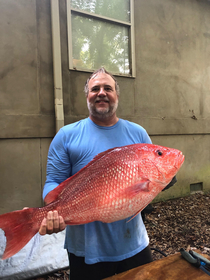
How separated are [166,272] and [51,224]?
0.78 meters

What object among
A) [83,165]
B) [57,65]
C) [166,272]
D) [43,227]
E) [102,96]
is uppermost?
[57,65]

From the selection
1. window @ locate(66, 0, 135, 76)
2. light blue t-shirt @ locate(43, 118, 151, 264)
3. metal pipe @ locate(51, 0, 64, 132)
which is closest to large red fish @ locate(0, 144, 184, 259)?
light blue t-shirt @ locate(43, 118, 151, 264)

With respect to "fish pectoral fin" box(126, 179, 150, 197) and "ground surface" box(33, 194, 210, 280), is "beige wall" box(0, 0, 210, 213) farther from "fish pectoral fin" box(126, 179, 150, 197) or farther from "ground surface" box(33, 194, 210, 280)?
"fish pectoral fin" box(126, 179, 150, 197)

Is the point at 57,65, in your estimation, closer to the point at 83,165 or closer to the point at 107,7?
the point at 107,7

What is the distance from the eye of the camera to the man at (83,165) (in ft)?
4.45

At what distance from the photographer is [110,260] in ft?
4.41

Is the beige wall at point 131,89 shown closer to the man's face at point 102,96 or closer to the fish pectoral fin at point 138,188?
the man's face at point 102,96

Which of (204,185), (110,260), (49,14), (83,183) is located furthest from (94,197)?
(204,185)

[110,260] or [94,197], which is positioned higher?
[94,197]

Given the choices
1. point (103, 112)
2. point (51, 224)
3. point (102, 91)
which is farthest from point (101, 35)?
point (51, 224)

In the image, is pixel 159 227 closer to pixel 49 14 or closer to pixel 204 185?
pixel 204 185

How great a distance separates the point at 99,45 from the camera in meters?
4.12

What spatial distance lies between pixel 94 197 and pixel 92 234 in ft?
1.41

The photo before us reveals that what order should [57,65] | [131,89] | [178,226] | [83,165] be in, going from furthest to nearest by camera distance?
[131,89] → [178,226] → [57,65] → [83,165]
